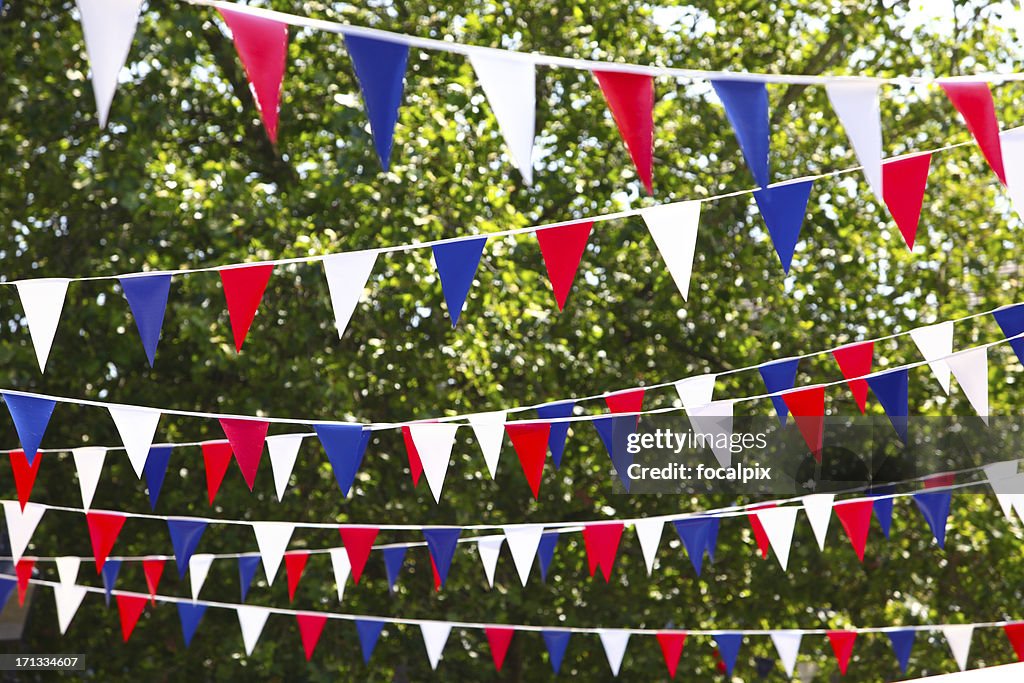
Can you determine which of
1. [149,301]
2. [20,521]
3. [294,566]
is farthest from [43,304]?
[294,566]

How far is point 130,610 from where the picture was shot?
494 centimetres

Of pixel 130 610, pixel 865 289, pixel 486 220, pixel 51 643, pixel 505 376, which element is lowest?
pixel 51 643

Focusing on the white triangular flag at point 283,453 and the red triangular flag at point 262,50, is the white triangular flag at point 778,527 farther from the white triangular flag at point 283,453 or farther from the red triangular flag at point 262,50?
the red triangular flag at point 262,50

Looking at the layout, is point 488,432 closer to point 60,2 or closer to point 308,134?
point 308,134

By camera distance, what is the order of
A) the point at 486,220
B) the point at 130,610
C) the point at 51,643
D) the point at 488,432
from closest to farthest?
the point at 488,432
the point at 130,610
the point at 486,220
the point at 51,643

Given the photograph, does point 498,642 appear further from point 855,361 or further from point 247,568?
point 855,361

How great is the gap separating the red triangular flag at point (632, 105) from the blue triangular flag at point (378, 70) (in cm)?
41

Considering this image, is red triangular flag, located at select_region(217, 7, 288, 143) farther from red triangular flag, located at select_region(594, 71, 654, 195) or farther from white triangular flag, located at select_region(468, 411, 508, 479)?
white triangular flag, located at select_region(468, 411, 508, 479)

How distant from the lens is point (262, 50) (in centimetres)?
185

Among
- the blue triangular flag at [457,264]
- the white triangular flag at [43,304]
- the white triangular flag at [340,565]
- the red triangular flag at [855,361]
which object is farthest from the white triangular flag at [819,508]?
the white triangular flag at [43,304]

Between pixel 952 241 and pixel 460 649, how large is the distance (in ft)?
12.4

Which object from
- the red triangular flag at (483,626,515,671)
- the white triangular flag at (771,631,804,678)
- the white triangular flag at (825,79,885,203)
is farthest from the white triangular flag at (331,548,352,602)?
the white triangular flag at (825,79,885,203)

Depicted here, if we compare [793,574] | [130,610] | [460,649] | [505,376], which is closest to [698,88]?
[505,376]

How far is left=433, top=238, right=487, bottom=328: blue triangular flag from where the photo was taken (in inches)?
112
